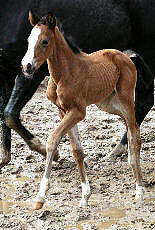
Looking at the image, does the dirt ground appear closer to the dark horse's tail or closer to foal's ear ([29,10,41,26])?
the dark horse's tail

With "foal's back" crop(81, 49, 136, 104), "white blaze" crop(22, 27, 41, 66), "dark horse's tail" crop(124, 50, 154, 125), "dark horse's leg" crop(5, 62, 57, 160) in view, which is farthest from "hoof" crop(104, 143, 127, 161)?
"white blaze" crop(22, 27, 41, 66)

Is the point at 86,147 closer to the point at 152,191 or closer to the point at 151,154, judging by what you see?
the point at 151,154

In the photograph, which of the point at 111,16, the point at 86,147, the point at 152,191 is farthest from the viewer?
the point at 86,147

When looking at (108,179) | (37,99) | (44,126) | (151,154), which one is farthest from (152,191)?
(37,99)

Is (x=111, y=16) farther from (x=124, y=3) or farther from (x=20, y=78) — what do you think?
(x=20, y=78)

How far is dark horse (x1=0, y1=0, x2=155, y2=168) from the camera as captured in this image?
5746 mm

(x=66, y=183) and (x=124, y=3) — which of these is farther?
(x=124, y=3)

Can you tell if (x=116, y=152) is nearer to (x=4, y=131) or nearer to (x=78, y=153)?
(x=4, y=131)

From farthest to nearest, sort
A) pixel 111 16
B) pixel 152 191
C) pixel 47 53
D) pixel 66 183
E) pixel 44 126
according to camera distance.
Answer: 1. pixel 44 126
2. pixel 111 16
3. pixel 66 183
4. pixel 152 191
5. pixel 47 53

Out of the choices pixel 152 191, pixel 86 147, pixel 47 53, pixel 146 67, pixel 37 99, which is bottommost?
pixel 37 99

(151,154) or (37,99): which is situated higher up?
(151,154)

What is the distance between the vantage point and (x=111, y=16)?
5.92 meters

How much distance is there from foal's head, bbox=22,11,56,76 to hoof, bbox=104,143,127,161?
2154mm

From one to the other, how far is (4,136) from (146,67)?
1.58 metres
